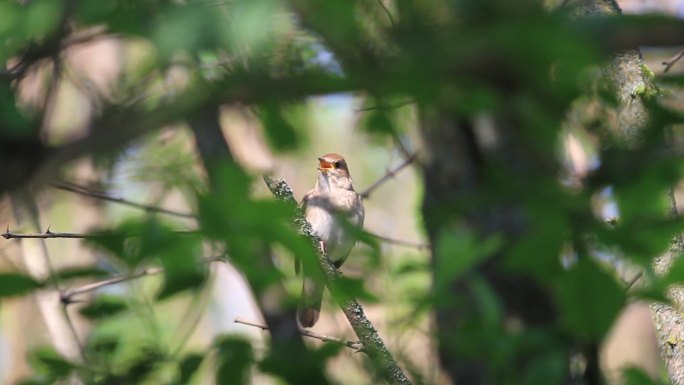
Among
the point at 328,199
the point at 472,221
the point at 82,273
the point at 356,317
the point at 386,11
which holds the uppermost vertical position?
the point at 386,11

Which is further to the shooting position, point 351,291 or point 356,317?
point 356,317

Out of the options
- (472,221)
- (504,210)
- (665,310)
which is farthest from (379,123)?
(665,310)

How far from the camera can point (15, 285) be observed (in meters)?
1.37

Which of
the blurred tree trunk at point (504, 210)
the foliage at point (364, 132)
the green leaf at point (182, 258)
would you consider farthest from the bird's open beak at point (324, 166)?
the green leaf at point (182, 258)

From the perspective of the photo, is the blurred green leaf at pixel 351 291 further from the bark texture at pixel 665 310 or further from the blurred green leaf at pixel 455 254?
the bark texture at pixel 665 310

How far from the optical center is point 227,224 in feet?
4.13

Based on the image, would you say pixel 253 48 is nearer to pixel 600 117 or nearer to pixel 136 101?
pixel 136 101

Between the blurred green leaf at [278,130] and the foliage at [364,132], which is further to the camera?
the blurred green leaf at [278,130]

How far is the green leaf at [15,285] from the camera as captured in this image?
137cm

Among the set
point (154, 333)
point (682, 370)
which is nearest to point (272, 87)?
point (154, 333)

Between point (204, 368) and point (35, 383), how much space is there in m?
0.33

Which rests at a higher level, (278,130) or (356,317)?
(278,130)

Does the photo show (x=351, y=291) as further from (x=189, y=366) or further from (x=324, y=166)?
(x=324, y=166)

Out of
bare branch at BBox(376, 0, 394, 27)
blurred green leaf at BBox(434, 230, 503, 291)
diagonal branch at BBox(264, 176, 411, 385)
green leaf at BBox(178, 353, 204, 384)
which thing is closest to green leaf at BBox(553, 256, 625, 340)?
blurred green leaf at BBox(434, 230, 503, 291)
